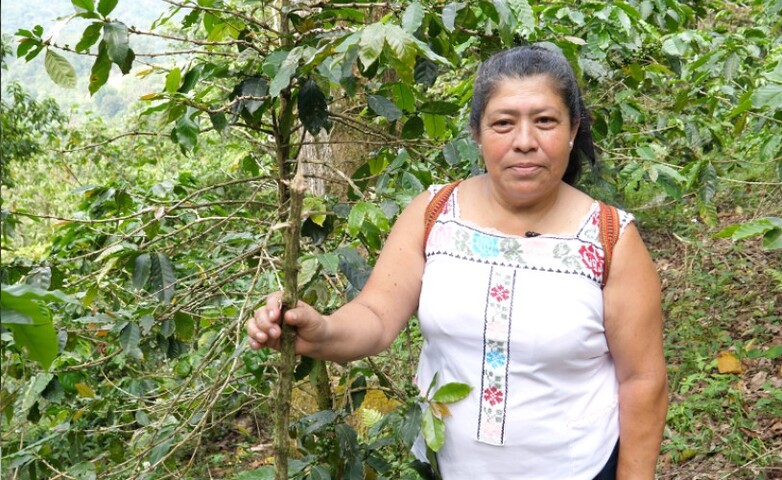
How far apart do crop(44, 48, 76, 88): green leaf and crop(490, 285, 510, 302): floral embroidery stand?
1122 mm

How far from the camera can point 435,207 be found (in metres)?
1.80

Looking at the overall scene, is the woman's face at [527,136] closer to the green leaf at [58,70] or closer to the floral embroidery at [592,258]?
the floral embroidery at [592,258]

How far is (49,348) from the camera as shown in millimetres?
995

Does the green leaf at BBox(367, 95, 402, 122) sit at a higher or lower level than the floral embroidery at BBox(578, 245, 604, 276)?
higher

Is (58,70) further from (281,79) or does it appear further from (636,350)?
(636,350)

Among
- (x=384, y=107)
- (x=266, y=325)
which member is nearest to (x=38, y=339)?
(x=266, y=325)

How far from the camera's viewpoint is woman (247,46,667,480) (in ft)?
5.41

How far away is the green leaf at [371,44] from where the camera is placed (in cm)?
142

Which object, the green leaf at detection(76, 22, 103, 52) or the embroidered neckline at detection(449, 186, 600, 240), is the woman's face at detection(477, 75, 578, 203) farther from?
the green leaf at detection(76, 22, 103, 52)

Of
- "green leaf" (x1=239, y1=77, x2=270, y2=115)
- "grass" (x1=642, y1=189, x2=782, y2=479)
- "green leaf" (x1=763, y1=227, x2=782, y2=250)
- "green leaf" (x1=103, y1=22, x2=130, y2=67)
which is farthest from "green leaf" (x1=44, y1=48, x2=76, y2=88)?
"grass" (x1=642, y1=189, x2=782, y2=479)

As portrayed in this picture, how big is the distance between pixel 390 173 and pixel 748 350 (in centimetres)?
297

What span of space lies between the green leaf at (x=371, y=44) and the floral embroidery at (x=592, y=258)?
0.61 m

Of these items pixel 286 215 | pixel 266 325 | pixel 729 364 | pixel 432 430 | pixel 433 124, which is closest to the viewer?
pixel 266 325

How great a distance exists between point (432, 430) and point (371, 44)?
2.52ft
